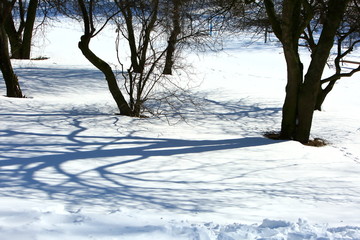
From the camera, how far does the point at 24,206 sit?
13.6 ft

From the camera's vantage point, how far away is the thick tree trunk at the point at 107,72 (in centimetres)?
990

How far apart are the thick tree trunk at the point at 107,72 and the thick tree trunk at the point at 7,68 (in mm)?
2303

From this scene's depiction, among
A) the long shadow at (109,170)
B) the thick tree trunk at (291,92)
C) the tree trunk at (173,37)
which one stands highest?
the tree trunk at (173,37)

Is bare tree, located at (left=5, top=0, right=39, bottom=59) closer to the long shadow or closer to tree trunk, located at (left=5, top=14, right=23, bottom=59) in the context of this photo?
tree trunk, located at (left=5, top=14, right=23, bottom=59)

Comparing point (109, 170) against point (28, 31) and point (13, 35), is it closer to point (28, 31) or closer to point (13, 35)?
point (13, 35)

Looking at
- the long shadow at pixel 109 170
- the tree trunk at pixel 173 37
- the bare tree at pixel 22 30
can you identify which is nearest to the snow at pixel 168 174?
the long shadow at pixel 109 170

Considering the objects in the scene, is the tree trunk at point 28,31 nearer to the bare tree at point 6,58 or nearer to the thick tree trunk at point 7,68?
the bare tree at point 6,58

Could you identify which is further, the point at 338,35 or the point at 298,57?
the point at 338,35

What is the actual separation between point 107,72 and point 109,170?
177 inches

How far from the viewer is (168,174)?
6.19 metres

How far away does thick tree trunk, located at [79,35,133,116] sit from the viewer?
990 centimetres

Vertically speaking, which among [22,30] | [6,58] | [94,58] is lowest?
[6,58]

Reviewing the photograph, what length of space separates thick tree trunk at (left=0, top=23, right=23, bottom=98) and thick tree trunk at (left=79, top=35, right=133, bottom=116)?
7.56ft

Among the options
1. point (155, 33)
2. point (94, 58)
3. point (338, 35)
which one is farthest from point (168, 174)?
point (338, 35)
